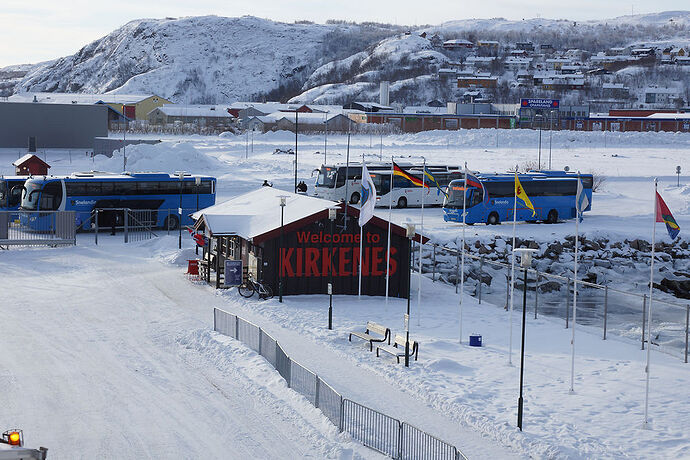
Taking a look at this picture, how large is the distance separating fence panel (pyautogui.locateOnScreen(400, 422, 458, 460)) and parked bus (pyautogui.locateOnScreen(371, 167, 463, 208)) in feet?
123

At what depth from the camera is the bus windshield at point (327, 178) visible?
5459 centimetres

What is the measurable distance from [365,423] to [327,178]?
38022 millimetres

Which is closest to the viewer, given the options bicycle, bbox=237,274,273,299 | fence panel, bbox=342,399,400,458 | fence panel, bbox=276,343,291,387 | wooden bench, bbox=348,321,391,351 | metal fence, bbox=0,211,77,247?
fence panel, bbox=342,399,400,458

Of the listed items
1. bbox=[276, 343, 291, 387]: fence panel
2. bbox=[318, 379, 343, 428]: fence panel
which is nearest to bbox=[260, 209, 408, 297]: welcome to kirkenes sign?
bbox=[276, 343, 291, 387]: fence panel

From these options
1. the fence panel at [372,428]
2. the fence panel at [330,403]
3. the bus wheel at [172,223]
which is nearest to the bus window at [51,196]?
the bus wheel at [172,223]

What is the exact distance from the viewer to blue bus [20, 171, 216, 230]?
44.3 m

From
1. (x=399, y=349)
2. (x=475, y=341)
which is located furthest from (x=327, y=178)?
(x=399, y=349)

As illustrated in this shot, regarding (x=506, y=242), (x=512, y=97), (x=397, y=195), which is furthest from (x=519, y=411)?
(x=512, y=97)

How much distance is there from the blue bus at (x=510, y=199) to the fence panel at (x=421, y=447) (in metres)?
31.6

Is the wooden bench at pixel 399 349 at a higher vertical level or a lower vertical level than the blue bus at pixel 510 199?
lower

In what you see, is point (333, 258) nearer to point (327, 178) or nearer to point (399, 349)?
point (399, 349)

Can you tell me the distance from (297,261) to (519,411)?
14563 mm

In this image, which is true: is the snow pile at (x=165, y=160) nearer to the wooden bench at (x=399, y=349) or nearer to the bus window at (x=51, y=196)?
the bus window at (x=51, y=196)

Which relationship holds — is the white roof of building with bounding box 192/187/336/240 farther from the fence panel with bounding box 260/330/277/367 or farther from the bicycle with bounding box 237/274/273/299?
the fence panel with bounding box 260/330/277/367
